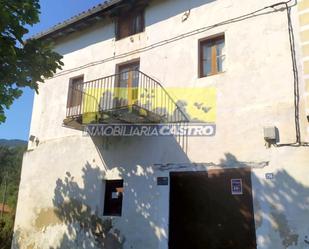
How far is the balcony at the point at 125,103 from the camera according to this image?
9.30 meters

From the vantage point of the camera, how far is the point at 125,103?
34.1 ft

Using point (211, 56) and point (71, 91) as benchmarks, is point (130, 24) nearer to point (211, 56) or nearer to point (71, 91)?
point (71, 91)

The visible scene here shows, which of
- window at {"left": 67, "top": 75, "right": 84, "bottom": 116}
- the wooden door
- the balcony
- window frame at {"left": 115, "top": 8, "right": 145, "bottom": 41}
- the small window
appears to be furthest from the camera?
window at {"left": 67, "top": 75, "right": 84, "bottom": 116}

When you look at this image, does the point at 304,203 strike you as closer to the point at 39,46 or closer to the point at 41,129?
the point at 39,46

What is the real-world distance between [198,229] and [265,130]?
2.98m

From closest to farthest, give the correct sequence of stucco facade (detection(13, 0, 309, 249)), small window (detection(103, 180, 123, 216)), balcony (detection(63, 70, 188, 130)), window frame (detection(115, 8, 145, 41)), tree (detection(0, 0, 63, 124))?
tree (detection(0, 0, 63, 124))
stucco facade (detection(13, 0, 309, 249))
balcony (detection(63, 70, 188, 130))
small window (detection(103, 180, 123, 216))
window frame (detection(115, 8, 145, 41))

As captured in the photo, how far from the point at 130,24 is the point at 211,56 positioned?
3.41m

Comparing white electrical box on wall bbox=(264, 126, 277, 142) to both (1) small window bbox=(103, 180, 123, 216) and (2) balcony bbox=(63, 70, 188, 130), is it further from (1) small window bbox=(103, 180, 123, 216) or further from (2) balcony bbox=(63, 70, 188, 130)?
(1) small window bbox=(103, 180, 123, 216)

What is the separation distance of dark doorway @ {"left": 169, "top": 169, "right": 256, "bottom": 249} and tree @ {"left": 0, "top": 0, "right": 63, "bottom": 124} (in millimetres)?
4232

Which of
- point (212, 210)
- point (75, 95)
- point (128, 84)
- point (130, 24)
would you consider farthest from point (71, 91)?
point (212, 210)

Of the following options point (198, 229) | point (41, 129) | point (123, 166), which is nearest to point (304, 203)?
point (198, 229)

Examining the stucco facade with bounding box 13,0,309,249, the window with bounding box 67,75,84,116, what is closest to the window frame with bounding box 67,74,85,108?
the window with bounding box 67,75,84,116

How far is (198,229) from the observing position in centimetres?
866

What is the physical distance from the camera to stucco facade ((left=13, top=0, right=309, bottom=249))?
24.7 ft
